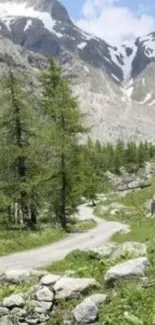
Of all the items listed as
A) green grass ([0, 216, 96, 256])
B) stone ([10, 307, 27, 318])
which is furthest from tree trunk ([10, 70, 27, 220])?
stone ([10, 307, 27, 318])

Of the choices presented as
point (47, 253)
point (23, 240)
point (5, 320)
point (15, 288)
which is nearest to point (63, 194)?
point (23, 240)

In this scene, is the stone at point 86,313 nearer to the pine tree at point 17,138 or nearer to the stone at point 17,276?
the stone at point 17,276

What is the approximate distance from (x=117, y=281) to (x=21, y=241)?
17.5 metres

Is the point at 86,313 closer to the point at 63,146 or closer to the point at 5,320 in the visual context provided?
the point at 5,320

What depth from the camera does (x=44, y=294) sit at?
1909cm

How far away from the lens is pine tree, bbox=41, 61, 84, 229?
4728 cm

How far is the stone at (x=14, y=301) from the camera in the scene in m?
19.1

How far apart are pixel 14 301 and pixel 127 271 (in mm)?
3818

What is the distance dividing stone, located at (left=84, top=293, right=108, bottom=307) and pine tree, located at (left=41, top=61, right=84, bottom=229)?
28790mm

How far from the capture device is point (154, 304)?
16.8 meters

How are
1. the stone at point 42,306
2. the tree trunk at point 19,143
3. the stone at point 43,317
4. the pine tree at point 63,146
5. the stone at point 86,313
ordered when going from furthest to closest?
the pine tree at point 63,146, the tree trunk at point 19,143, the stone at point 42,306, the stone at point 43,317, the stone at point 86,313

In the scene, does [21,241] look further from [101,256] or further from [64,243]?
[101,256]

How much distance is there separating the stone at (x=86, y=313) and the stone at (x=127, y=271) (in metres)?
1.68

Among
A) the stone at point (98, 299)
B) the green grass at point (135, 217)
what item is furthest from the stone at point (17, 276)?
the green grass at point (135, 217)
